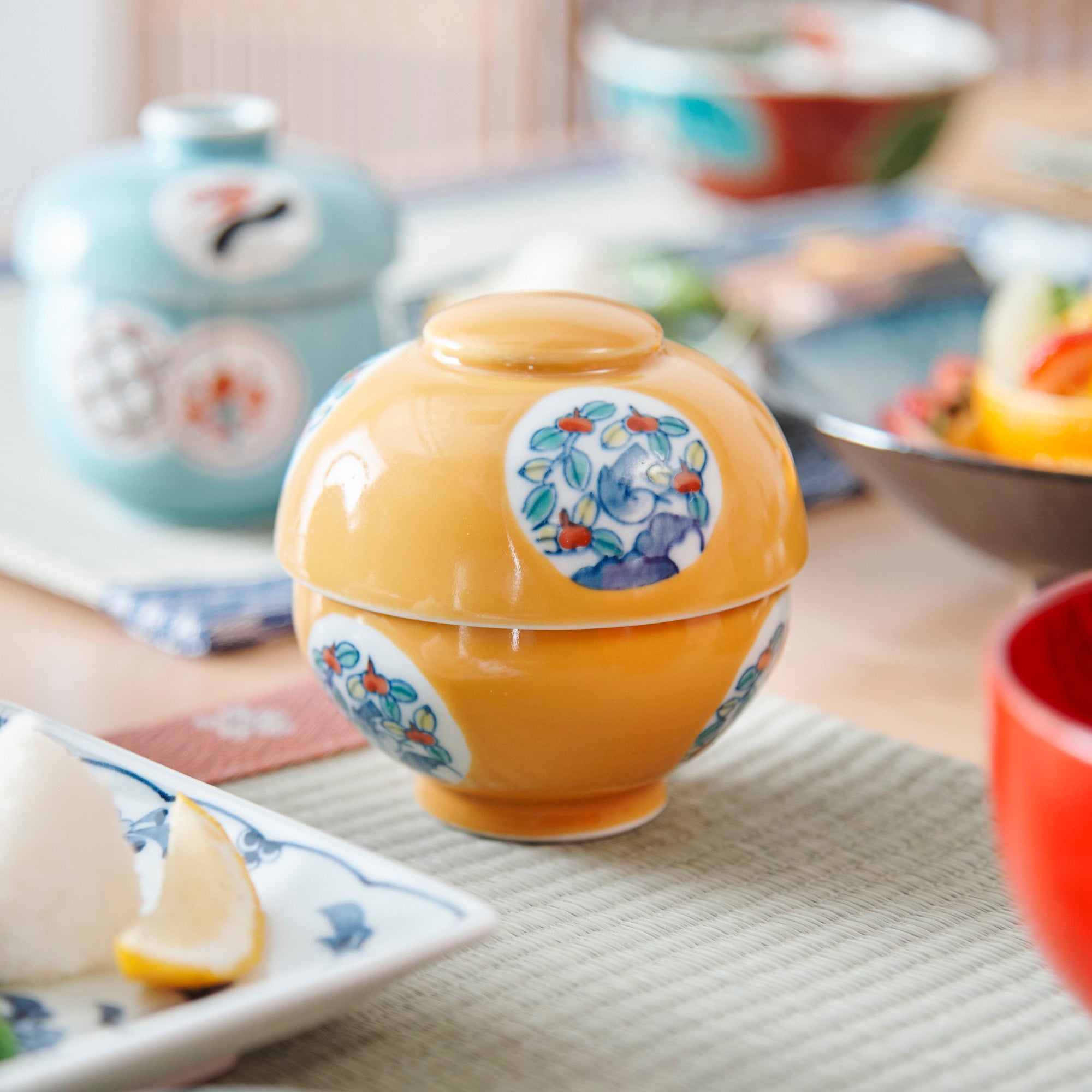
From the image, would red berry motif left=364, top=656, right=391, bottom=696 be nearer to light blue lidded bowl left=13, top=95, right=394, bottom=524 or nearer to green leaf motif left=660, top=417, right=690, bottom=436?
green leaf motif left=660, top=417, right=690, bottom=436

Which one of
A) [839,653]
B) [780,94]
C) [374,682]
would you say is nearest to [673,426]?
[374,682]

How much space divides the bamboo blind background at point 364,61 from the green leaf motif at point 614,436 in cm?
225

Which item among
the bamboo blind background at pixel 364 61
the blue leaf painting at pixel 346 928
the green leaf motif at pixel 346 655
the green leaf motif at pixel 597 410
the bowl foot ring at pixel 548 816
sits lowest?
the bamboo blind background at pixel 364 61

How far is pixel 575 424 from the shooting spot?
1.37ft

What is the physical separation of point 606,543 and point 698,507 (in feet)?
0.10

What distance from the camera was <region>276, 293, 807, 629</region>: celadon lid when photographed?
1.35 feet

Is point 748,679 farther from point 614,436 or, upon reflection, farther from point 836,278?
point 836,278

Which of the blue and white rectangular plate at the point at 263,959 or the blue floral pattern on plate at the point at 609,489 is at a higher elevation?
the blue floral pattern on plate at the point at 609,489

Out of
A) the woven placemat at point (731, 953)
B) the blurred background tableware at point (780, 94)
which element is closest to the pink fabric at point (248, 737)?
the woven placemat at point (731, 953)

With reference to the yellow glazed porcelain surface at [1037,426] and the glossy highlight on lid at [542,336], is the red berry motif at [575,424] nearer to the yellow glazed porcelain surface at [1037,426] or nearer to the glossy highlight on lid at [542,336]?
the glossy highlight on lid at [542,336]

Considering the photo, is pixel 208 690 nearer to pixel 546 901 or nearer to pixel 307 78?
pixel 546 901

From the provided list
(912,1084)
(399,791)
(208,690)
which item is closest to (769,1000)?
(912,1084)

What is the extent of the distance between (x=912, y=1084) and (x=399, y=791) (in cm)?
21

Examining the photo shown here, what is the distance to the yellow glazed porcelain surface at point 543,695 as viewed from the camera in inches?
16.5
